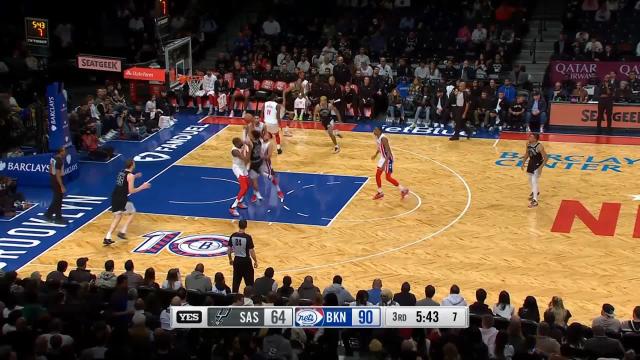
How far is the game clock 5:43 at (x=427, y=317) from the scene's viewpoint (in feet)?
38.6

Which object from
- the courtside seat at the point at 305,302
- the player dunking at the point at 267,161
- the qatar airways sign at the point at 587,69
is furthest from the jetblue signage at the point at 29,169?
the qatar airways sign at the point at 587,69

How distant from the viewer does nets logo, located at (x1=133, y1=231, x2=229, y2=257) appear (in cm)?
1988

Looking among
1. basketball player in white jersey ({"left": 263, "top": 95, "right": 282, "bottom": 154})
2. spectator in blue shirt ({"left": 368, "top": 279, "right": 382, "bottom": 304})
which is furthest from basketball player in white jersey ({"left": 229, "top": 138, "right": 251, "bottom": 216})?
spectator in blue shirt ({"left": 368, "top": 279, "right": 382, "bottom": 304})

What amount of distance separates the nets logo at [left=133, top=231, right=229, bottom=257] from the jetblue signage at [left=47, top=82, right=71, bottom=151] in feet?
17.1

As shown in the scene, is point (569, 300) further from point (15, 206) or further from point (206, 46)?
point (206, 46)

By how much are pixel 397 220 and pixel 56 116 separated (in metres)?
8.84

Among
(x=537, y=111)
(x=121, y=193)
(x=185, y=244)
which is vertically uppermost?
(x=537, y=111)

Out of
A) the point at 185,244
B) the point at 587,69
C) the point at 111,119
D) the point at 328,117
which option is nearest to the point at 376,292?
the point at 185,244

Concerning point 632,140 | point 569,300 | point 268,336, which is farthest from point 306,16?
point 268,336

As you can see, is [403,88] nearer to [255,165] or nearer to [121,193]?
[255,165]

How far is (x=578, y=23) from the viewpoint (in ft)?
115

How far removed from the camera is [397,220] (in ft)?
71.2

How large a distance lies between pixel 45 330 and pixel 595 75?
23.8 metres

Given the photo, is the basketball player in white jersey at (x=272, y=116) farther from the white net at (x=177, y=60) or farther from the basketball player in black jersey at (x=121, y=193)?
the basketball player in black jersey at (x=121, y=193)
